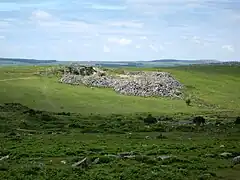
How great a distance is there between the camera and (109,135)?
154 feet

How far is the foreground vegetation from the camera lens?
23812 mm

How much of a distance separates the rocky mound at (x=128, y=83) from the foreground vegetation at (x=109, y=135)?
3984mm

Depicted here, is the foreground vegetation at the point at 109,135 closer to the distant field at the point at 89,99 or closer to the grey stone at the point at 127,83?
the distant field at the point at 89,99

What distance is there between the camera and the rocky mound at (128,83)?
331 ft

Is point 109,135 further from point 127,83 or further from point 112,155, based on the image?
point 127,83

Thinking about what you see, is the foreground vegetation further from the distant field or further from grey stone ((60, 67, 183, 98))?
grey stone ((60, 67, 183, 98))

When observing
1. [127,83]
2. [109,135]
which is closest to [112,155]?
[109,135]

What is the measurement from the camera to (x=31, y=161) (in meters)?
27.6

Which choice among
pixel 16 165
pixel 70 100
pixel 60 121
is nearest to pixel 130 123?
pixel 60 121

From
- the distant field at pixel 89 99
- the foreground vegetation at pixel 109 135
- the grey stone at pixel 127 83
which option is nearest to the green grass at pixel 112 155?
the foreground vegetation at pixel 109 135

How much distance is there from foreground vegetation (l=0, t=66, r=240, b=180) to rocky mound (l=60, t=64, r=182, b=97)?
157 inches

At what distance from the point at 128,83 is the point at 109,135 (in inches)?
2380

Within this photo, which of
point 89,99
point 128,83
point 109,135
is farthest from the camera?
point 128,83

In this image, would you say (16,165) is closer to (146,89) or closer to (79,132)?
(79,132)
